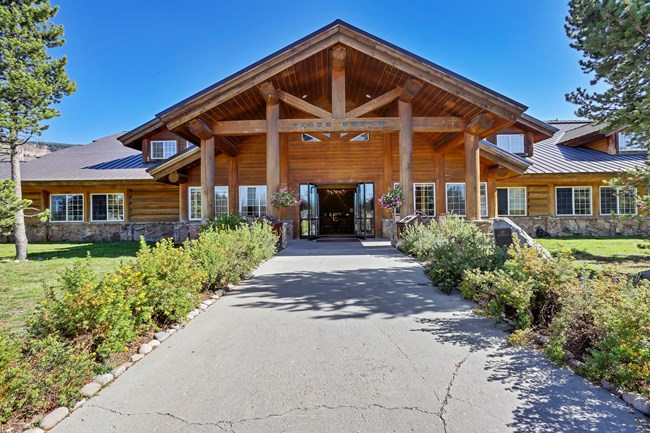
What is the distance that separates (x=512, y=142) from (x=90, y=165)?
2139 centimetres

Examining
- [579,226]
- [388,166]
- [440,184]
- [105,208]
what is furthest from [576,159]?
[105,208]

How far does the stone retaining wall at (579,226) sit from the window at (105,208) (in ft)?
63.2

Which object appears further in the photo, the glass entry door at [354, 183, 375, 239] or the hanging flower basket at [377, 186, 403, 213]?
the glass entry door at [354, 183, 375, 239]

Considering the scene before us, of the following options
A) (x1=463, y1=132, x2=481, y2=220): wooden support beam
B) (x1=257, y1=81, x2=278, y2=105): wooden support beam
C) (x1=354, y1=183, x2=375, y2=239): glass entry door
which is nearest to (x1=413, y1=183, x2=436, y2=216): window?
(x1=354, y1=183, x2=375, y2=239): glass entry door

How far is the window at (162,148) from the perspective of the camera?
58.8ft

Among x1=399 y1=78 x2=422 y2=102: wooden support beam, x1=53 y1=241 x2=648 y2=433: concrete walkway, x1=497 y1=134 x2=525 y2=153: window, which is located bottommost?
x1=53 y1=241 x2=648 y2=433: concrete walkway

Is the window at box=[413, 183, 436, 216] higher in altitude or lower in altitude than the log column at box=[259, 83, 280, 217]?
lower

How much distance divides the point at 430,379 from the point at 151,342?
2.81 meters

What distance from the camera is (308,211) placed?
51.1ft

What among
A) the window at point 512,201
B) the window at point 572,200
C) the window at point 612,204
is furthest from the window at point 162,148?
the window at point 612,204

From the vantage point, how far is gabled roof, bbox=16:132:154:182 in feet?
53.7

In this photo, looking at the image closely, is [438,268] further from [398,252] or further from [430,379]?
[398,252]

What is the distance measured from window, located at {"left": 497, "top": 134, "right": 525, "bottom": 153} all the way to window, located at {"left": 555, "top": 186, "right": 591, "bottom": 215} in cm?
269

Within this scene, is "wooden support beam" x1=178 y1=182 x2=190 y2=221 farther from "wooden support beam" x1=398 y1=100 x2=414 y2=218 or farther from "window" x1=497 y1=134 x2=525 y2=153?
"window" x1=497 y1=134 x2=525 y2=153
